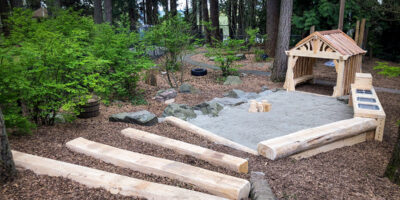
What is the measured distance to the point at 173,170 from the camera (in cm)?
327

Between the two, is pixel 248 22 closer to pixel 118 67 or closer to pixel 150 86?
pixel 150 86

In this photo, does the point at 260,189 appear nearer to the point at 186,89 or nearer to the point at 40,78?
the point at 40,78

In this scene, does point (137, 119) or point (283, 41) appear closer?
point (137, 119)

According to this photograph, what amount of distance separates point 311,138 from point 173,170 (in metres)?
2.31

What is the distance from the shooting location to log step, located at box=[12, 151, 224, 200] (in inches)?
110

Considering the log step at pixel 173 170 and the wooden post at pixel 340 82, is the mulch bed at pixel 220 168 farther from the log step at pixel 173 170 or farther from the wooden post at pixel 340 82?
the wooden post at pixel 340 82

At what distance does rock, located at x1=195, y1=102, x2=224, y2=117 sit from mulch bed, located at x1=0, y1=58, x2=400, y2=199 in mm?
1629

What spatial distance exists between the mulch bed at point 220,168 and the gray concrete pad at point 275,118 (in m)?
0.93

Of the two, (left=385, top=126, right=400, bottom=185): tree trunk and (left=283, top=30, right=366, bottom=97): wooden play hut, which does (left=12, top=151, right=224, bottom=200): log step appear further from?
(left=283, top=30, right=366, bottom=97): wooden play hut

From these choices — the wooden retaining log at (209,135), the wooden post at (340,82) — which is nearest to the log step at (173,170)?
the wooden retaining log at (209,135)

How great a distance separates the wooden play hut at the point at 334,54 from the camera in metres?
8.35

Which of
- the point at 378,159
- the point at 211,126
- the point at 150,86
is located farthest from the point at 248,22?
the point at 378,159

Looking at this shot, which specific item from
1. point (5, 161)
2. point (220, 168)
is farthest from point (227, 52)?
point (5, 161)

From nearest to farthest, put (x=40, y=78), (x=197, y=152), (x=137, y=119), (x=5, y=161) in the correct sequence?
(x=5, y=161)
(x=197, y=152)
(x=40, y=78)
(x=137, y=119)
